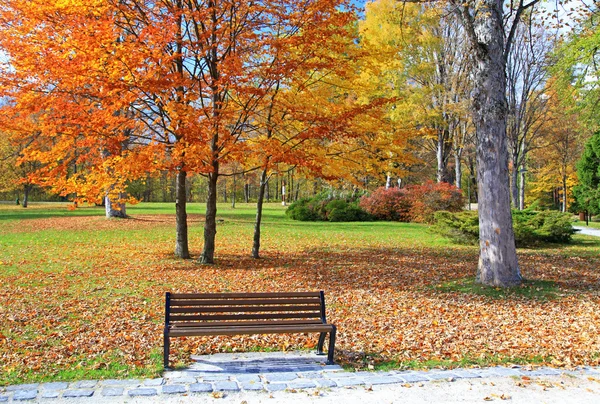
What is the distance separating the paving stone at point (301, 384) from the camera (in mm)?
4398

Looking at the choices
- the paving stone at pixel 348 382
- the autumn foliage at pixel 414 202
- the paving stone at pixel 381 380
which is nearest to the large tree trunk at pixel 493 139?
the paving stone at pixel 381 380

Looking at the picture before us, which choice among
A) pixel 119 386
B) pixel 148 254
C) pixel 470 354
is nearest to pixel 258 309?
pixel 119 386

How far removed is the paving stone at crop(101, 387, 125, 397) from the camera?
4145mm

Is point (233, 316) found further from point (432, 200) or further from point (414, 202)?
point (414, 202)

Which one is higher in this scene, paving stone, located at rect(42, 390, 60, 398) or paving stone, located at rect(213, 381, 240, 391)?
paving stone, located at rect(42, 390, 60, 398)

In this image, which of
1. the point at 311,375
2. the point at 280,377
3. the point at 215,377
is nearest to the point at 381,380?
the point at 311,375

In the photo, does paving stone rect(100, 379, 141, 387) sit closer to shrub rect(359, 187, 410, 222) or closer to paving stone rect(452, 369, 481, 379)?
paving stone rect(452, 369, 481, 379)

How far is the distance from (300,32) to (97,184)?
19.2 ft

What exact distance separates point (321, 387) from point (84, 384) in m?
2.23

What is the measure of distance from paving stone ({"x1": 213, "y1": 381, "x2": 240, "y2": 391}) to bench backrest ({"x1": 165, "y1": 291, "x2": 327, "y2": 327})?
Result: 83cm

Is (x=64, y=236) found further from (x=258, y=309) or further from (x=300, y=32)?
(x=258, y=309)

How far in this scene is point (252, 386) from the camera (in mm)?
4395

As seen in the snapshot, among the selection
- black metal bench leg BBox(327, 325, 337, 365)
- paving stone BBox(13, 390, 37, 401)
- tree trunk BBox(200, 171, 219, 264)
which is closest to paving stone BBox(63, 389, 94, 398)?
paving stone BBox(13, 390, 37, 401)

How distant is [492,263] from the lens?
29.3 ft
